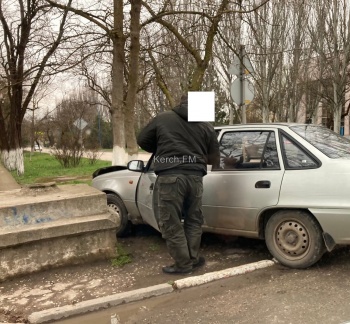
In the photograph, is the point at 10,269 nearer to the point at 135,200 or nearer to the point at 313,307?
the point at 135,200

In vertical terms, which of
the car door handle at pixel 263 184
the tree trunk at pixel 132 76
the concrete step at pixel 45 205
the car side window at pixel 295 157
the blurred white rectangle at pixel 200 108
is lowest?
the concrete step at pixel 45 205

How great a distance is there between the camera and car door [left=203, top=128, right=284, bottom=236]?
405cm

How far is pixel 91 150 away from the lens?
69.5 ft

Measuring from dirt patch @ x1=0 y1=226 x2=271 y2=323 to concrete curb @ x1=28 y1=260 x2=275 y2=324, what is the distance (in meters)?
0.17

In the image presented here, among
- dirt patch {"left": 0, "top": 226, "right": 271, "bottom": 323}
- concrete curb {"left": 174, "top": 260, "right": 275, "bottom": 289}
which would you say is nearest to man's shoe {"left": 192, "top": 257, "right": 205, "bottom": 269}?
dirt patch {"left": 0, "top": 226, "right": 271, "bottom": 323}

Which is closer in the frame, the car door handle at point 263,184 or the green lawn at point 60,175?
the car door handle at point 263,184

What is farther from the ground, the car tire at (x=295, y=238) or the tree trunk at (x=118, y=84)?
the tree trunk at (x=118, y=84)

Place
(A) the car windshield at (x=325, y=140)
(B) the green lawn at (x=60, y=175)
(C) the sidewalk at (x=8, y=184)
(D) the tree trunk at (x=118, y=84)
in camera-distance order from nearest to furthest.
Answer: (A) the car windshield at (x=325, y=140)
(C) the sidewalk at (x=8, y=184)
(D) the tree trunk at (x=118, y=84)
(B) the green lawn at (x=60, y=175)

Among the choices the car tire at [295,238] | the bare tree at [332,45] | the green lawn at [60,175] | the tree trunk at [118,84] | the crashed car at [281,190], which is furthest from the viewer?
the bare tree at [332,45]

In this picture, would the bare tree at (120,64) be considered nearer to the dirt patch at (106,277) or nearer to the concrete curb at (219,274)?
the dirt patch at (106,277)

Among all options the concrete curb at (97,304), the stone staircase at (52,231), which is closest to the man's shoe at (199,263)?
the concrete curb at (97,304)

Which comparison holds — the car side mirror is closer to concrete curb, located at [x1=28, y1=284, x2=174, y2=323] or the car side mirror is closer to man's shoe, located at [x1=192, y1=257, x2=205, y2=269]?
man's shoe, located at [x1=192, y1=257, x2=205, y2=269]

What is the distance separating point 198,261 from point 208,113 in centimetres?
162

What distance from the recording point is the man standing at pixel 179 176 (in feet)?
12.7
